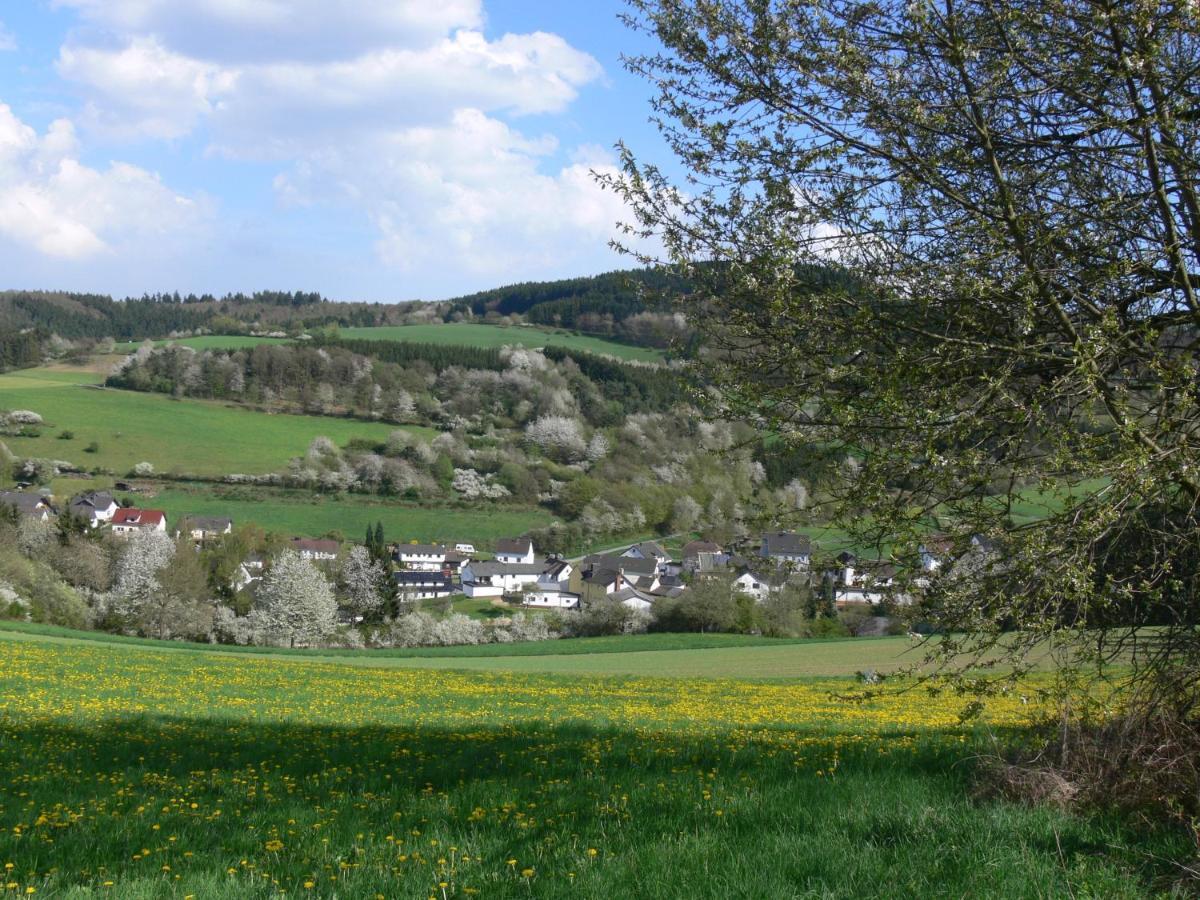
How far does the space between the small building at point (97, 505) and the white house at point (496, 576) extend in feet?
119

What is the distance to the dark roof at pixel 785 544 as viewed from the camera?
7695mm

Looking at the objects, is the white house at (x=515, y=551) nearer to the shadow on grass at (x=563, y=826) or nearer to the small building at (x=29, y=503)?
the small building at (x=29, y=503)

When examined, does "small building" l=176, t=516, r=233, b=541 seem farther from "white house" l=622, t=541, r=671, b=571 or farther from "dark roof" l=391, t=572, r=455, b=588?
"white house" l=622, t=541, r=671, b=571

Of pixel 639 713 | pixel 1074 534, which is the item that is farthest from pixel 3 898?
pixel 639 713

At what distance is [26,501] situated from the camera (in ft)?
293

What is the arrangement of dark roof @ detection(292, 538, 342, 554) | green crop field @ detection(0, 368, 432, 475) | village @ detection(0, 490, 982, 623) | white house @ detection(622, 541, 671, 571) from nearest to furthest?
village @ detection(0, 490, 982, 623), dark roof @ detection(292, 538, 342, 554), white house @ detection(622, 541, 671, 571), green crop field @ detection(0, 368, 432, 475)

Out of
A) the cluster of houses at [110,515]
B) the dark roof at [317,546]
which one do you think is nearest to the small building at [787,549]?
the cluster of houses at [110,515]

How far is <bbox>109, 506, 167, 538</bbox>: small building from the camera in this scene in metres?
86.7

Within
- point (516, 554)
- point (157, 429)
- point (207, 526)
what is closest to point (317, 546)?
point (207, 526)

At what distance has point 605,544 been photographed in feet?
353

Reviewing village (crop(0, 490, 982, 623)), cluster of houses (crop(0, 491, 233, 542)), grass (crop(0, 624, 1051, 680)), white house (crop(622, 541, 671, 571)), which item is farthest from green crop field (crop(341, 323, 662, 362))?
grass (crop(0, 624, 1051, 680))

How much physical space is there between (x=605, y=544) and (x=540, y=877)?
10241cm

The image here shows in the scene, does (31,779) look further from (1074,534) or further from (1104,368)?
(1104,368)

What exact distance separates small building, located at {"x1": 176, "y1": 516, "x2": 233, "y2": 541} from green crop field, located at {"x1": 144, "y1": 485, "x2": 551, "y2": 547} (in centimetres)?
214
